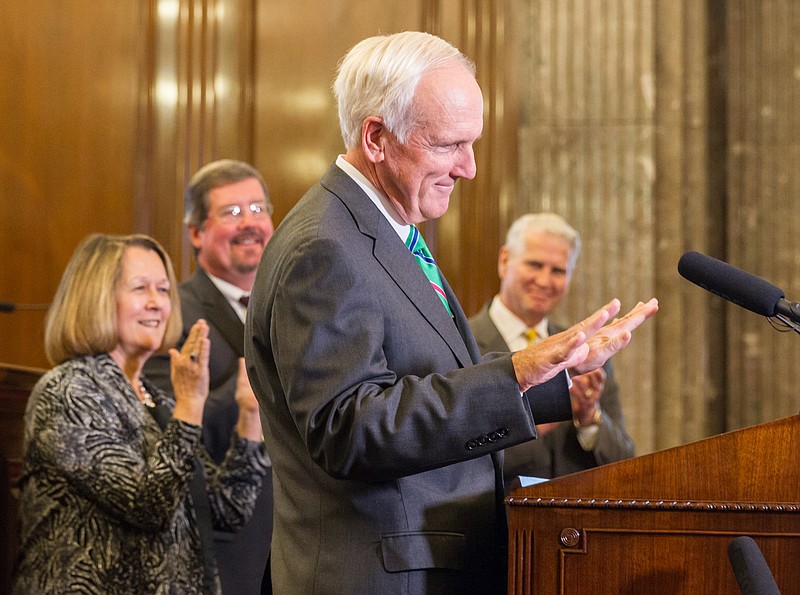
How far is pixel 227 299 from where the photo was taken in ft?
12.5

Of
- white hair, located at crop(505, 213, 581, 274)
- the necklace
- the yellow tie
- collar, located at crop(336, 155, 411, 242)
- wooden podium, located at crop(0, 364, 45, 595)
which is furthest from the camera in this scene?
white hair, located at crop(505, 213, 581, 274)

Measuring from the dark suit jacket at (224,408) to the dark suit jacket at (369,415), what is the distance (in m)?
1.33

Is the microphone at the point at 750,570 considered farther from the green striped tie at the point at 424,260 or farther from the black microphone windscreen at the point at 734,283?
the green striped tie at the point at 424,260

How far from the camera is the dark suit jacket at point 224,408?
11.1ft

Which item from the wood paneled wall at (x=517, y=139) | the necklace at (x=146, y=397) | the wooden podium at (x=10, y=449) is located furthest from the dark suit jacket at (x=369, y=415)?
the wood paneled wall at (x=517, y=139)

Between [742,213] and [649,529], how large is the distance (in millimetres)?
3636

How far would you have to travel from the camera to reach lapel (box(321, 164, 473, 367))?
2033mm

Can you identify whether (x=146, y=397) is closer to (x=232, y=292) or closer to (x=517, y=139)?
(x=232, y=292)

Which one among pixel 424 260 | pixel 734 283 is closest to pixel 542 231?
pixel 424 260

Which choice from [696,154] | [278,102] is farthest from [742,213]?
[278,102]

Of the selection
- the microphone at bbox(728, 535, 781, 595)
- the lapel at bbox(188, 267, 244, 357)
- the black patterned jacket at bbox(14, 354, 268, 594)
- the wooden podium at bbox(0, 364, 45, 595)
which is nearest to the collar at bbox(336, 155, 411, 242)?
the microphone at bbox(728, 535, 781, 595)

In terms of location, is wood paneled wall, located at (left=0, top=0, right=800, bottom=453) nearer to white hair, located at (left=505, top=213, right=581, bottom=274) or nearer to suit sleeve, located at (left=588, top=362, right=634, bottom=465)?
white hair, located at (left=505, top=213, right=581, bottom=274)

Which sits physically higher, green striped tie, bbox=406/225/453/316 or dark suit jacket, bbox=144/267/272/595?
green striped tie, bbox=406/225/453/316

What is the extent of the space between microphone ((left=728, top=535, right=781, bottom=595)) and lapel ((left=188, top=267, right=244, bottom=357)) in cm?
236
